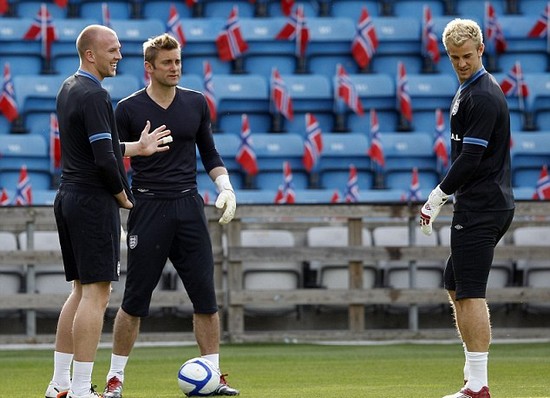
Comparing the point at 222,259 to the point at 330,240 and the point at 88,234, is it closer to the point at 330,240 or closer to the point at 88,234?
the point at 330,240

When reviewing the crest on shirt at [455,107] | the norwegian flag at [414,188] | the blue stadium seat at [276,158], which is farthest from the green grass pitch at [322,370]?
the blue stadium seat at [276,158]

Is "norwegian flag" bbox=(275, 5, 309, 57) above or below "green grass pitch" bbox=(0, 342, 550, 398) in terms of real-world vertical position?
above

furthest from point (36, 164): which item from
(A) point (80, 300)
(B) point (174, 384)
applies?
(A) point (80, 300)

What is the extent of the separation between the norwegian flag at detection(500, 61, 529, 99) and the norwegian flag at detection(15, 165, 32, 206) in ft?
18.9

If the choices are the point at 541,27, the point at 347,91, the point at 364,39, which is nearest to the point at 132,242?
the point at 347,91

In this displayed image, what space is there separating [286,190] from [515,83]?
3.33m

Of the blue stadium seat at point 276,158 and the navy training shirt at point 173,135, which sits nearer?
the navy training shirt at point 173,135

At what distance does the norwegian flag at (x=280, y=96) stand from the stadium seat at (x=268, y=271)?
2683 mm

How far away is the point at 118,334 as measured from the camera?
7.33 metres

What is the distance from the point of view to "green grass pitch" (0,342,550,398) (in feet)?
24.7

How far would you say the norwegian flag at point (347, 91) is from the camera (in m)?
14.9

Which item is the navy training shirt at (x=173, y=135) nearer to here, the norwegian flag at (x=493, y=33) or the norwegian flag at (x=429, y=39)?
the norwegian flag at (x=429, y=39)

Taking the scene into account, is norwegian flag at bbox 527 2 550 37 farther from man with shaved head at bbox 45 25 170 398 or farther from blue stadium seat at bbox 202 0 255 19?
man with shaved head at bbox 45 25 170 398

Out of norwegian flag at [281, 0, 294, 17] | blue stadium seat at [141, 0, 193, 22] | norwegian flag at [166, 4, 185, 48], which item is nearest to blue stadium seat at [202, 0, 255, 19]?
blue stadium seat at [141, 0, 193, 22]
